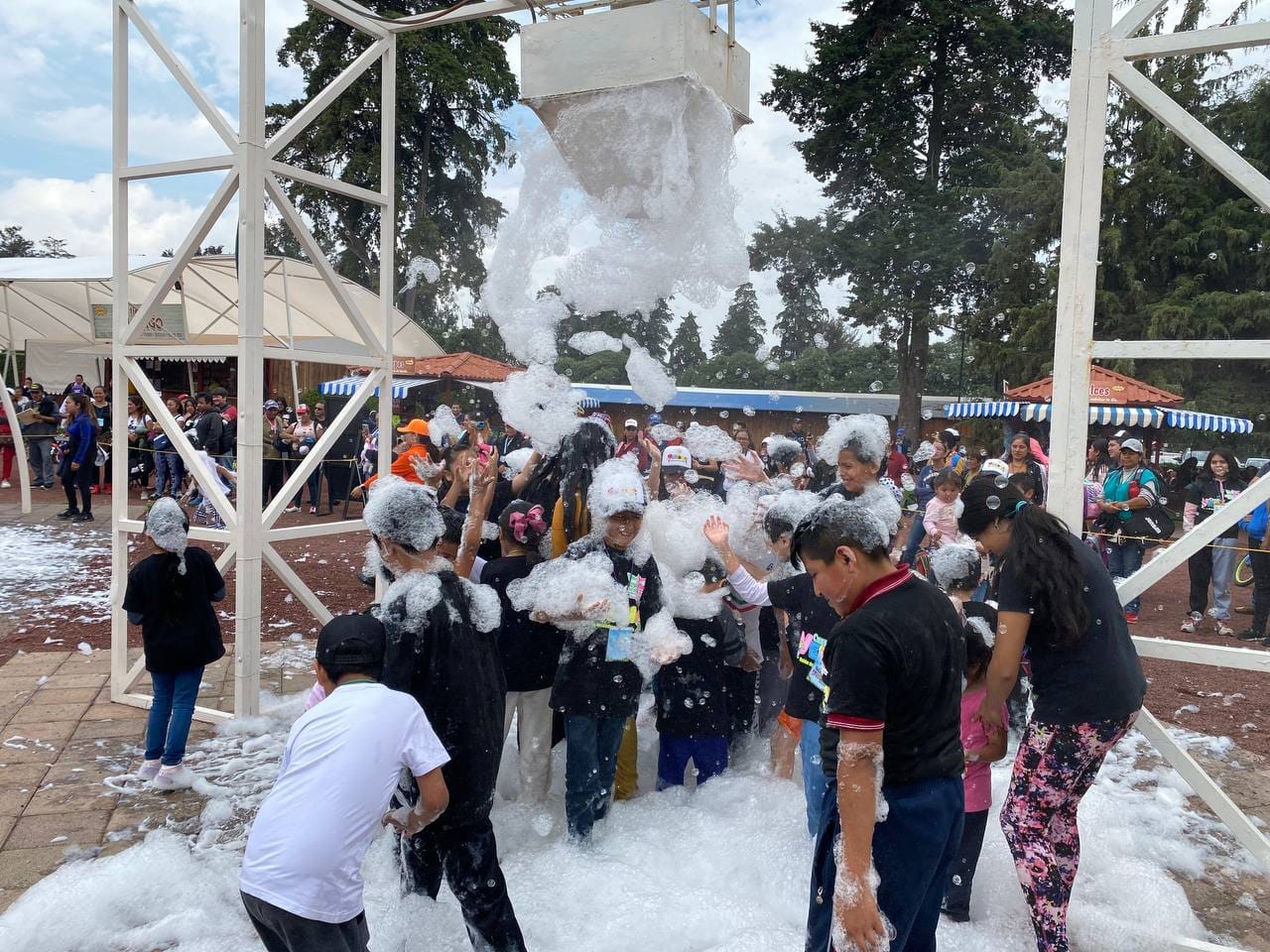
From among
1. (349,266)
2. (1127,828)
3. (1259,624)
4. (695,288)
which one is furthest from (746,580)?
(349,266)

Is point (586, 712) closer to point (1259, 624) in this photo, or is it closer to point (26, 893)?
point (26, 893)

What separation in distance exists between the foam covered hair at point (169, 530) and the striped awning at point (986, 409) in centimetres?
1797

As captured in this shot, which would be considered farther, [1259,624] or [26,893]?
[1259,624]

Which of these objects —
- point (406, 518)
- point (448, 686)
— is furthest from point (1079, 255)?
point (448, 686)

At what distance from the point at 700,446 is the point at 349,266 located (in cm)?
2001

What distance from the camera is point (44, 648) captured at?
680 cm

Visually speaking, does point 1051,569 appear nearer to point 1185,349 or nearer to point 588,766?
point 1185,349

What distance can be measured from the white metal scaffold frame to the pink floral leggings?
353mm

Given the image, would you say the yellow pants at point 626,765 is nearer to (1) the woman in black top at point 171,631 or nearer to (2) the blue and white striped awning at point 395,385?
(1) the woman in black top at point 171,631

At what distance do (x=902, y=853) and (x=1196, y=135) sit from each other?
8.69 ft

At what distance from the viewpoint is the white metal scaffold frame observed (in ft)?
10.2

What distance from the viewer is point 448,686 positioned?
9.58 feet

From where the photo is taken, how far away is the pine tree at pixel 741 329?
43.7 metres

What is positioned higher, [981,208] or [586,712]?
[981,208]
